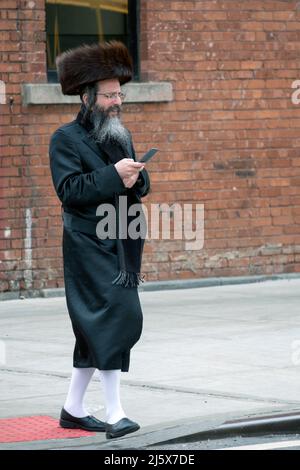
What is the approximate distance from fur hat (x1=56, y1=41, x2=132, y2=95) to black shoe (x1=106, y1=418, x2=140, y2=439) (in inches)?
72.5

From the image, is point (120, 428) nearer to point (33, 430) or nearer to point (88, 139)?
point (33, 430)

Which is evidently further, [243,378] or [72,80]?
[243,378]

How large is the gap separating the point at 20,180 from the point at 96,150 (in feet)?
20.4

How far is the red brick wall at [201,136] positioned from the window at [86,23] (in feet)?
0.60

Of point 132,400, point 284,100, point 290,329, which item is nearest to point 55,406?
point 132,400

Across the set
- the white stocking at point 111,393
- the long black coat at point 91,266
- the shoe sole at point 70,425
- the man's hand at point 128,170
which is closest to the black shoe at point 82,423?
the shoe sole at point 70,425

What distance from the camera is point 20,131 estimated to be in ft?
44.8

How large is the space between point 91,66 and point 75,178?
2.11 feet

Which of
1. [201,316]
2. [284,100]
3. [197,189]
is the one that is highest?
[284,100]

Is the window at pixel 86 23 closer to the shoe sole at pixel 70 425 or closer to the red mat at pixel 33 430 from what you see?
the red mat at pixel 33 430

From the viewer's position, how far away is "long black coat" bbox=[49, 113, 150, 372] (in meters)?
7.30

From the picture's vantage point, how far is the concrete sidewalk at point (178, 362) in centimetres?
795

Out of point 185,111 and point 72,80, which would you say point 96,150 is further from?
point 185,111

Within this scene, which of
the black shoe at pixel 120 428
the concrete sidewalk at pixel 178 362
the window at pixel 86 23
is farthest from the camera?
the window at pixel 86 23
